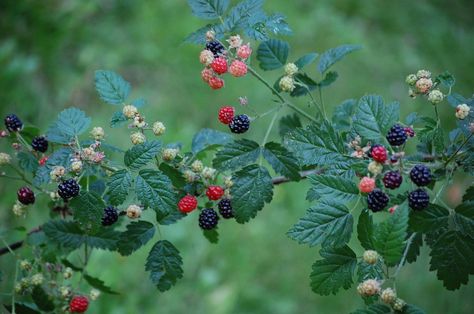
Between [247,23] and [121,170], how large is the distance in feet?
1.66

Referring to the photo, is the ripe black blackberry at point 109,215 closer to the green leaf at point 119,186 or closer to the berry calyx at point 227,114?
the green leaf at point 119,186

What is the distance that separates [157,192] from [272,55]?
0.62m

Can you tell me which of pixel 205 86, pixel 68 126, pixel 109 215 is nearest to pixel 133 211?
pixel 109 215

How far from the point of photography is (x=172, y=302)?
3.33m

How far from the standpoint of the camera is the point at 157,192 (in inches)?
55.2

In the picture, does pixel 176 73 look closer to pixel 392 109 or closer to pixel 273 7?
pixel 273 7

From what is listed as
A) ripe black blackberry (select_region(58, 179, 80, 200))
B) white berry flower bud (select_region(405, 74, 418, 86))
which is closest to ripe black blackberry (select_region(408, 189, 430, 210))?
white berry flower bud (select_region(405, 74, 418, 86))

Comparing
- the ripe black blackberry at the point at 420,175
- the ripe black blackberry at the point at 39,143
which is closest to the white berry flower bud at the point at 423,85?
the ripe black blackberry at the point at 420,175

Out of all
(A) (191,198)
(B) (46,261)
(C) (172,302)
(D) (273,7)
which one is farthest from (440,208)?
(D) (273,7)

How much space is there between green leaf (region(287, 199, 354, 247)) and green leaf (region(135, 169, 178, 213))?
316 millimetres

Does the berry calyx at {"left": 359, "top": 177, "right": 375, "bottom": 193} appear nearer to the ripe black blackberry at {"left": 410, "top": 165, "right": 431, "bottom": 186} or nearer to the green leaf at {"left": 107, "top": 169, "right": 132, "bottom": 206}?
the ripe black blackberry at {"left": 410, "top": 165, "right": 431, "bottom": 186}

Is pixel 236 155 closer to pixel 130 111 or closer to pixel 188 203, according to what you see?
pixel 188 203

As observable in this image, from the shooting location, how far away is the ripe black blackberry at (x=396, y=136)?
127 centimetres

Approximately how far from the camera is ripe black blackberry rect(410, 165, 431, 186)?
1.20 m
